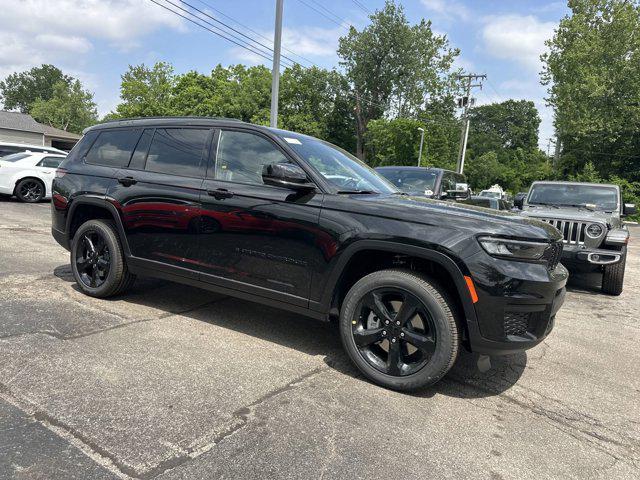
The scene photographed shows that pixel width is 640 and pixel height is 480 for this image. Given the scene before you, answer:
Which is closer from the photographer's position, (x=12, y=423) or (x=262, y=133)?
(x=12, y=423)

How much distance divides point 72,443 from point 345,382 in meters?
1.70

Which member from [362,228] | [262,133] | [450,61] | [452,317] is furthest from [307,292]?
[450,61]

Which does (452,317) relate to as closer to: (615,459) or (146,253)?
(615,459)

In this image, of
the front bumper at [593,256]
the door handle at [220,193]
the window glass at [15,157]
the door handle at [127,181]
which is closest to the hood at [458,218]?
the door handle at [220,193]

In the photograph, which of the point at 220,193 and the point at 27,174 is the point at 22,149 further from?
the point at 220,193

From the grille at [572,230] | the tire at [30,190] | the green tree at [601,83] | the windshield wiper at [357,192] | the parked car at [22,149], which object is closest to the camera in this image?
the windshield wiper at [357,192]

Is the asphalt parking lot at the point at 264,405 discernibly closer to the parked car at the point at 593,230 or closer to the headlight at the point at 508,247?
the headlight at the point at 508,247

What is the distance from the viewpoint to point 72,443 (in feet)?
7.68

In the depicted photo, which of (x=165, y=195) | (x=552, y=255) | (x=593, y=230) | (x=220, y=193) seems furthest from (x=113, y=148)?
(x=593, y=230)

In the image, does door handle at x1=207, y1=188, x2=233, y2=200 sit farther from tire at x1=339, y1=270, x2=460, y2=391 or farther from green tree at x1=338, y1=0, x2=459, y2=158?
green tree at x1=338, y1=0, x2=459, y2=158

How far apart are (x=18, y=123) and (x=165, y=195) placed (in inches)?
1957

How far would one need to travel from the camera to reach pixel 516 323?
2.97 meters

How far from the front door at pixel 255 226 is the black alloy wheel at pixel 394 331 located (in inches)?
19.2

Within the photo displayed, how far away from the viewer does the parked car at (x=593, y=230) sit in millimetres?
6371
